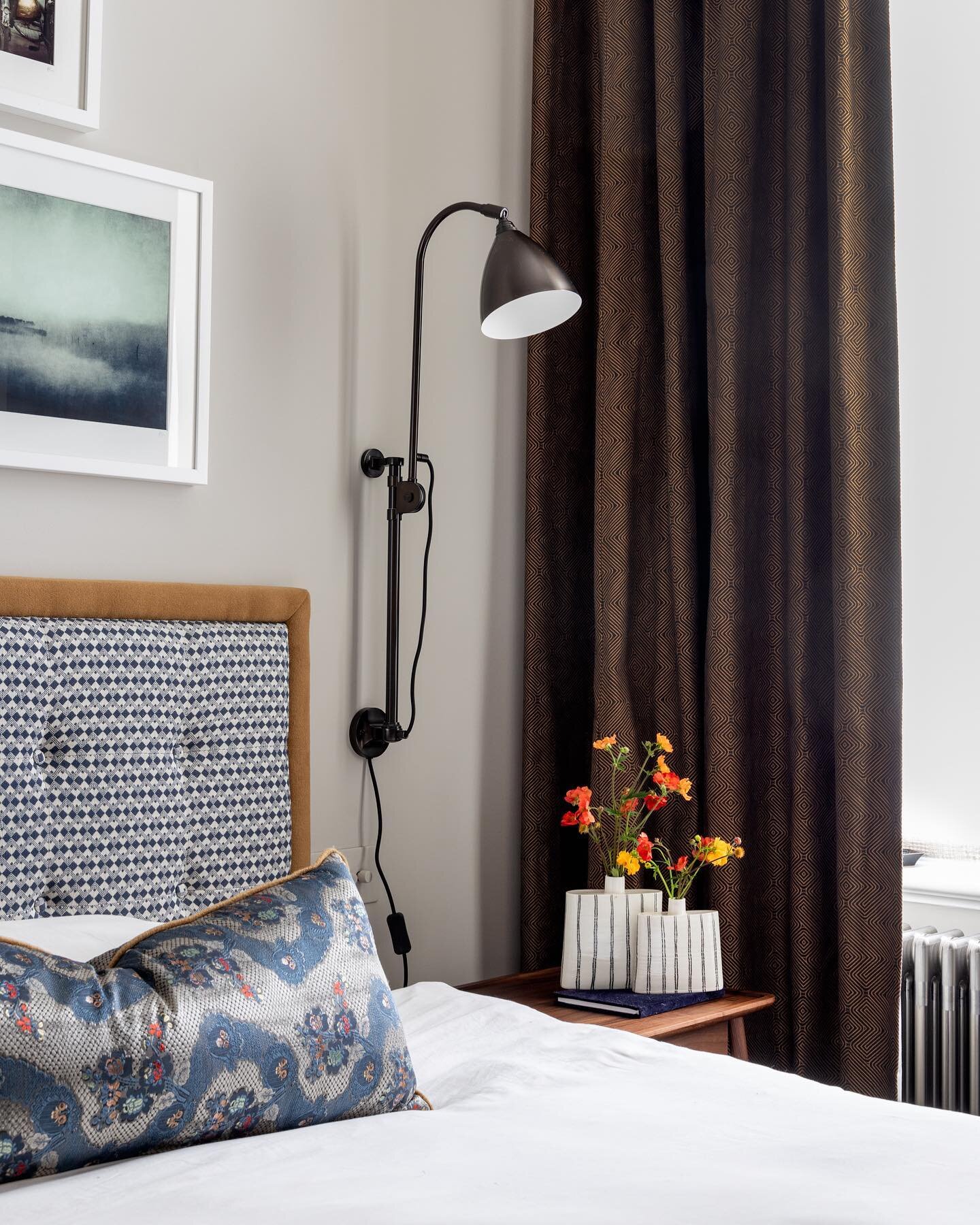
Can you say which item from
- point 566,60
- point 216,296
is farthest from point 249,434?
point 566,60

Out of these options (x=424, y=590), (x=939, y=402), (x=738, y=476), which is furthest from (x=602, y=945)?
(x=939, y=402)

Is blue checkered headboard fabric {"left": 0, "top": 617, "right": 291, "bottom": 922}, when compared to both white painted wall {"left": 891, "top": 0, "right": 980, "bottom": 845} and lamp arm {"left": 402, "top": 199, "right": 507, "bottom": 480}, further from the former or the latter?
white painted wall {"left": 891, "top": 0, "right": 980, "bottom": 845}

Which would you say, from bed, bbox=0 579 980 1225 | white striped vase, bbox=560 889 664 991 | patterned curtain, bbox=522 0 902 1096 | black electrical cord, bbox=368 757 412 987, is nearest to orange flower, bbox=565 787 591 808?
white striped vase, bbox=560 889 664 991

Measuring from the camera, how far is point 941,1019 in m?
2.10

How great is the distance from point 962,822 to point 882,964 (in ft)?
1.23

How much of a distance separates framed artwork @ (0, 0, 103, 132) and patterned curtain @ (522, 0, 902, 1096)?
961 mm

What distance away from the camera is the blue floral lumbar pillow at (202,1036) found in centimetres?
102

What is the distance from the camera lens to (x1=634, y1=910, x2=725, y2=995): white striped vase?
1967 millimetres

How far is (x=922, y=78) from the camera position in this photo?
2.37 m

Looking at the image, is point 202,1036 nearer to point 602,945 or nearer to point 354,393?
point 602,945

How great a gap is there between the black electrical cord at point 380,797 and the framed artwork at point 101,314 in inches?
19.9

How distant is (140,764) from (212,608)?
28 cm

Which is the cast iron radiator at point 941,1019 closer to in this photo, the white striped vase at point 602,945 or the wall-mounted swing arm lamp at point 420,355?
the white striped vase at point 602,945

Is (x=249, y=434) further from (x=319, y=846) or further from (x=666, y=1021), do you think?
(x=666, y=1021)
